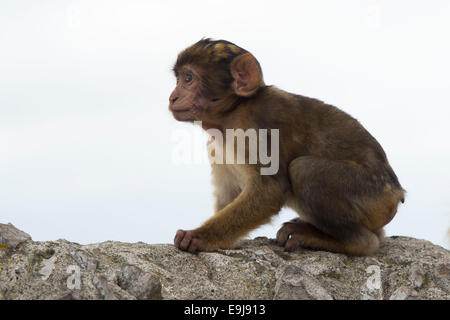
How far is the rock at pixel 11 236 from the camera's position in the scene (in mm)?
5762

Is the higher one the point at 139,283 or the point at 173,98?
the point at 173,98

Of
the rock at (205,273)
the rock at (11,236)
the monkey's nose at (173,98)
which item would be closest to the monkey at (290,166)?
the monkey's nose at (173,98)

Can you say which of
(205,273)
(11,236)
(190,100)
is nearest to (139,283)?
(205,273)

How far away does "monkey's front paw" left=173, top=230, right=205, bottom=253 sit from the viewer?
660 centimetres

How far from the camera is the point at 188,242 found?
6621mm

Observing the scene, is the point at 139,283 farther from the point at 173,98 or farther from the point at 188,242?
the point at 173,98

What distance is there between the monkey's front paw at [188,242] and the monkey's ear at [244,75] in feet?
5.94

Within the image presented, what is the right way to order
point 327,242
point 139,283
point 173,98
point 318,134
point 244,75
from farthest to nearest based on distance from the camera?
1. point 173,98
2. point 244,75
3. point 318,134
4. point 327,242
5. point 139,283

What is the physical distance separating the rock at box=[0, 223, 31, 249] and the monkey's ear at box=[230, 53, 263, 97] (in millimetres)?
2941

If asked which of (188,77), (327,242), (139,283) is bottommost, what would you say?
(139,283)

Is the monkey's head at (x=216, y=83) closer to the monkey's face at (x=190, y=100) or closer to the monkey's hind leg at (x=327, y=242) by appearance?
the monkey's face at (x=190, y=100)

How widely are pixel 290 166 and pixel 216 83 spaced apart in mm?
1362

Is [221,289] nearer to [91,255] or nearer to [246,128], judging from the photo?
[91,255]

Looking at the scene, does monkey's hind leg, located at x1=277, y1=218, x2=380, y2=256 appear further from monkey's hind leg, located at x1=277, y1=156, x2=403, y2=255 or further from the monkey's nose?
the monkey's nose
